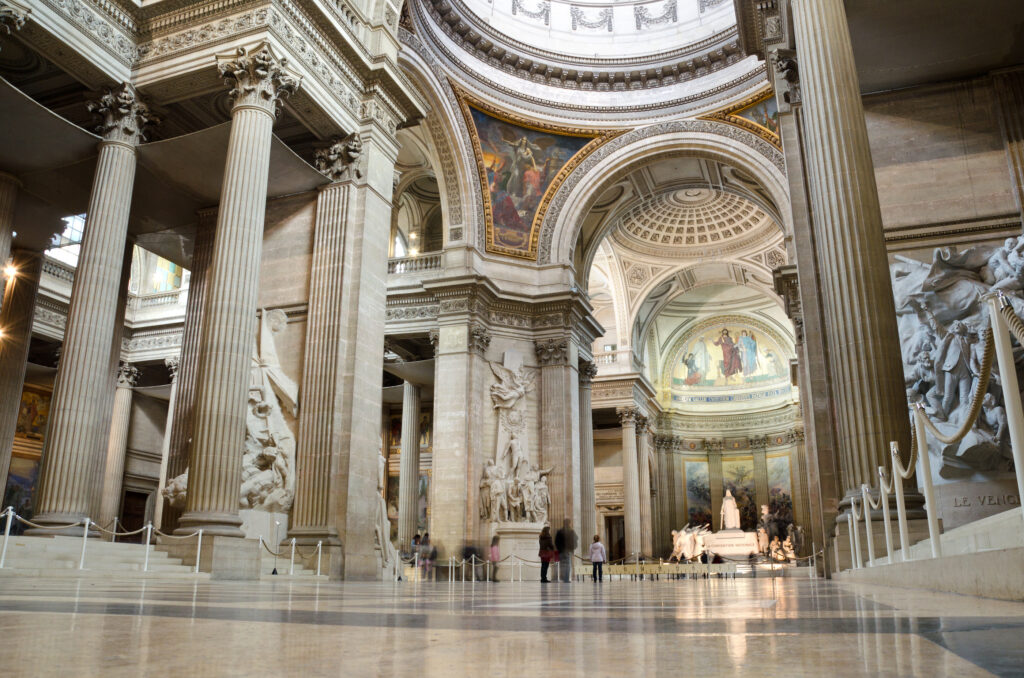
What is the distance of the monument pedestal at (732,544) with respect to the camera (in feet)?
92.9

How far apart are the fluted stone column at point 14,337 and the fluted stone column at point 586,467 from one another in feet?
41.1

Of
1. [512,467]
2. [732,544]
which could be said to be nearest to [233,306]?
[512,467]

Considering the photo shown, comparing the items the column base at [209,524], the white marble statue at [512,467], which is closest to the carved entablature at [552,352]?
the white marble statue at [512,467]

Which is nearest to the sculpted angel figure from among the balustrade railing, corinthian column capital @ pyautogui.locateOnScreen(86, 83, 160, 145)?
the balustrade railing

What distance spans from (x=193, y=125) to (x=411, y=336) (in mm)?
9579

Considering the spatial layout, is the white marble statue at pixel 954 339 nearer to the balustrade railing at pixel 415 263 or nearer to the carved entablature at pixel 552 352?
the carved entablature at pixel 552 352

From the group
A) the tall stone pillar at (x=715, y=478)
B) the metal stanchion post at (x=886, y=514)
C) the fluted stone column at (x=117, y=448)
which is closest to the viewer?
the metal stanchion post at (x=886, y=514)

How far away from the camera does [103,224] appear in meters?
8.83

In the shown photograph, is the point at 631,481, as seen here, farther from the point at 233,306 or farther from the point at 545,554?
the point at 233,306

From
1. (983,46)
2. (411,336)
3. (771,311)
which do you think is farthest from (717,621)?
(771,311)

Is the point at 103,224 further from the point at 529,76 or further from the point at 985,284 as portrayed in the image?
the point at 529,76

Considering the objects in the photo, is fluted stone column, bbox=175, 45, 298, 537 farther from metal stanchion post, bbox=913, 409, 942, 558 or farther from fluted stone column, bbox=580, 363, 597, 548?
fluted stone column, bbox=580, 363, 597, 548

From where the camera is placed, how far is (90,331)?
852 centimetres

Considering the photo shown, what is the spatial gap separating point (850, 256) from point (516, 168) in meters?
14.8
